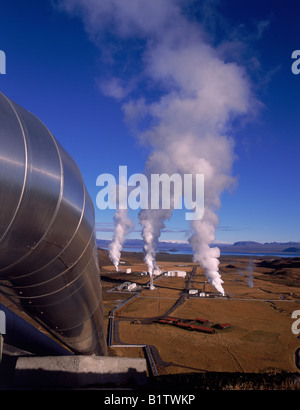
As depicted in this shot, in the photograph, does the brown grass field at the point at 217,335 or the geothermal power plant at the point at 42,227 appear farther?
the brown grass field at the point at 217,335

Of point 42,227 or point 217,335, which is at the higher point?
point 42,227

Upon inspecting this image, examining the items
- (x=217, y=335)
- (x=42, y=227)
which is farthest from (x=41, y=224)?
(x=217, y=335)

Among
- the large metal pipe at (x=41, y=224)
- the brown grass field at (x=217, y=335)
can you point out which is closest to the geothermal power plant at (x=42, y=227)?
the large metal pipe at (x=41, y=224)

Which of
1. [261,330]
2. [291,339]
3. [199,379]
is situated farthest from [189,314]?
[199,379]

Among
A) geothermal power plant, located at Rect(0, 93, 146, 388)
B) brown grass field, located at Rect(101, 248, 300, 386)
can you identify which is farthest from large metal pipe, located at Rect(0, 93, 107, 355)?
brown grass field, located at Rect(101, 248, 300, 386)

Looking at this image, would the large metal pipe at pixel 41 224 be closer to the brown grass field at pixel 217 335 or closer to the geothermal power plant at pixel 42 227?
the geothermal power plant at pixel 42 227

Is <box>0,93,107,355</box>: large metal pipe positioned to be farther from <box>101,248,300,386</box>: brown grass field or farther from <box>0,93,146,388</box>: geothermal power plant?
<box>101,248,300,386</box>: brown grass field

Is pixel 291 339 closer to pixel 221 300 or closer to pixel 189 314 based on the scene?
pixel 189 314

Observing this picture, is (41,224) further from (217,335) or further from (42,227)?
(217,335)
